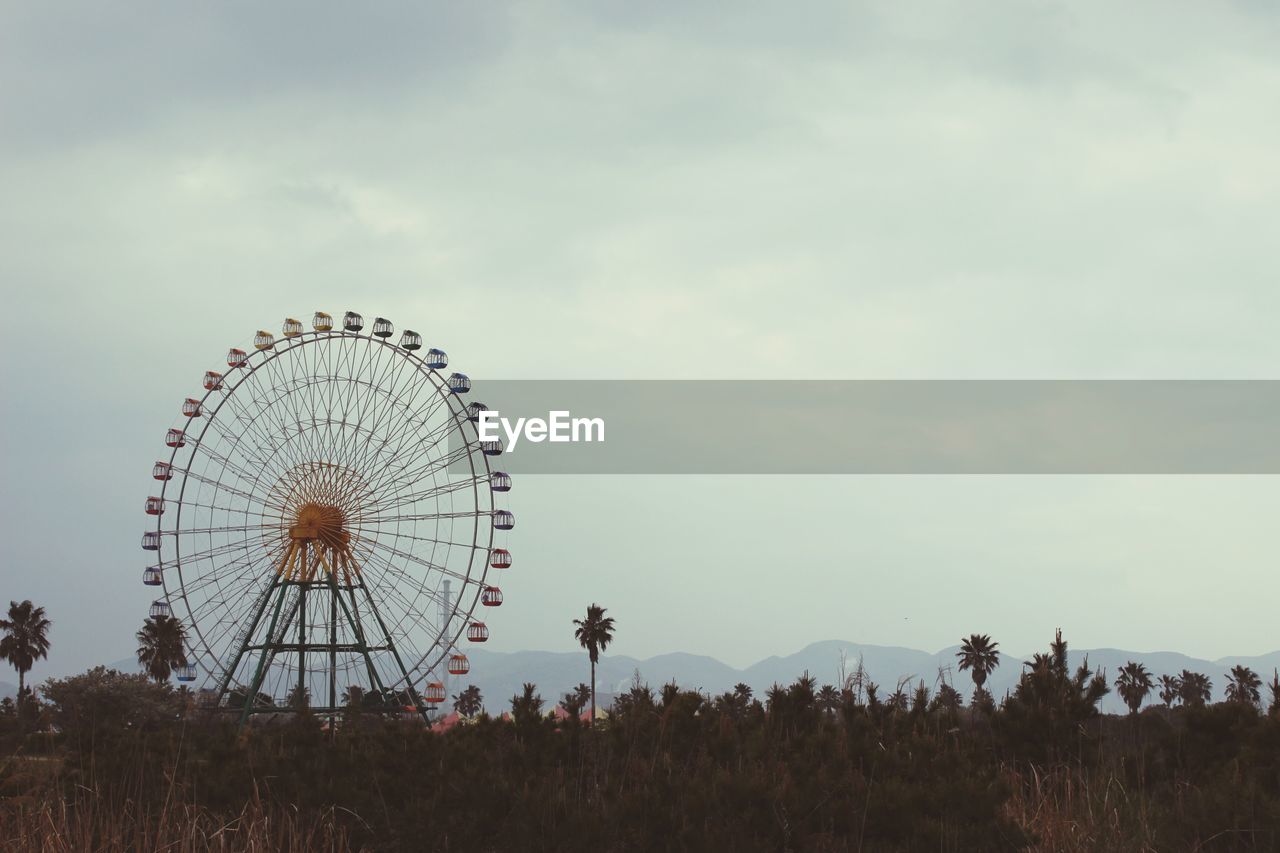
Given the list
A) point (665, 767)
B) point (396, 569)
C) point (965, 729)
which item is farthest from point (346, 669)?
point (665, 767)

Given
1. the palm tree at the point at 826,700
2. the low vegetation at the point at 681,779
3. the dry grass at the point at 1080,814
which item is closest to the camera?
the low vegetation at the point at 681,779

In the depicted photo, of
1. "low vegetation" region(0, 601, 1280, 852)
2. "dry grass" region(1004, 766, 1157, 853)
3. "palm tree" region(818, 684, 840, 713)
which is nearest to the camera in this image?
"low vegetation" region(0, 601, 1280, 852)

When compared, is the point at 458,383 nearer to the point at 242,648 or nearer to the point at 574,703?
the point at 242,648

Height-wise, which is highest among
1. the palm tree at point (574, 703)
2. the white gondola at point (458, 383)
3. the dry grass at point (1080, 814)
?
the white gondola at point (458, 383)

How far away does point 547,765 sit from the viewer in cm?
1173

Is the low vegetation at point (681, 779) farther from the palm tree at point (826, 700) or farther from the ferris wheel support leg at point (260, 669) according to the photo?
the ferris wheel support leg at point (260, 669)

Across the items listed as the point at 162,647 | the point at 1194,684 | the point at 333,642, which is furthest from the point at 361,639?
the point at 1194,684

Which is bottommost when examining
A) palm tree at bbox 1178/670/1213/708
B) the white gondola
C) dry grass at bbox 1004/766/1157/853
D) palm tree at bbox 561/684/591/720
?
dry grass at bbox 1004/766/1157/853

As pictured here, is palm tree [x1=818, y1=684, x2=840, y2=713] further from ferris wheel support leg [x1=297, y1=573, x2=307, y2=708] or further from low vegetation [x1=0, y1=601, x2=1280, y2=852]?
ferris wheel support leg [x1=297, y1=573, x2=307, y2=708]

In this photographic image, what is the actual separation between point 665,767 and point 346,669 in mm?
50927

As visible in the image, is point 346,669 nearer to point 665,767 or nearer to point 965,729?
point 965,729

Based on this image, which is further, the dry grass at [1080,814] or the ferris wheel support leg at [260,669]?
the ferris wheel support leg at [260,669]

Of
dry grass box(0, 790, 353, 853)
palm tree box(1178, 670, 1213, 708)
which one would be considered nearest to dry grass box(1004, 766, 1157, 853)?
dry grass box(0, 790, 353, 853)

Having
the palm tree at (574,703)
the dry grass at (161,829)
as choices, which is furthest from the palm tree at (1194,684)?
the dry grass at (161,829)
